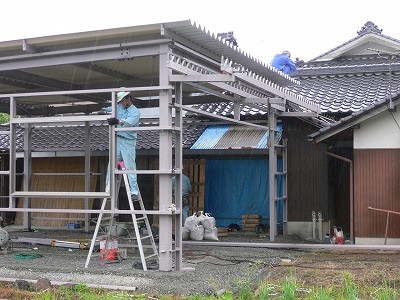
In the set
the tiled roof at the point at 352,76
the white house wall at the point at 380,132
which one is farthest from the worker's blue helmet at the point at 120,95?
the tiled roof at the point at 352,76

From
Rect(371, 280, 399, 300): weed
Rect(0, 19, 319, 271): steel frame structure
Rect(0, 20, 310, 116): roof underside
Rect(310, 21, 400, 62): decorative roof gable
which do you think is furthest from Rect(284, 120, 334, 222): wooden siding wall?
Rect(371, 280, 399, 300): weed

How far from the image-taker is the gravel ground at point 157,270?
7.42m

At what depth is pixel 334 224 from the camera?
14203 millimetres

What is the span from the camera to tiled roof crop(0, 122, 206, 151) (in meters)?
15.7

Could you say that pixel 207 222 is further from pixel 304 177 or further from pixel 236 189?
pixel 304 177

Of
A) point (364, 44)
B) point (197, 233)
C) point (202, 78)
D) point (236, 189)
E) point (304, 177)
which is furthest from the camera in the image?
point (364, 44)

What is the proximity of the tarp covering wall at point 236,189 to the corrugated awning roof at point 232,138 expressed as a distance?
512 mm

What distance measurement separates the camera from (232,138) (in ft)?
50.0

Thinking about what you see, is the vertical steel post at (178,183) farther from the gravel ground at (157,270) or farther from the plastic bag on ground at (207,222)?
the plastic bag on ground at (207,222)

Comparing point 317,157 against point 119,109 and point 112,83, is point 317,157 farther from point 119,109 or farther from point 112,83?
point 119,109

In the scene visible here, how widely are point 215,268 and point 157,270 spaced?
2.93 ft

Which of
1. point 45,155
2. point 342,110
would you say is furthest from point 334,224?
point 45,155

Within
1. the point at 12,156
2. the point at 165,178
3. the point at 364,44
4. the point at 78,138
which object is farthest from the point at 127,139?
the point at 364,44

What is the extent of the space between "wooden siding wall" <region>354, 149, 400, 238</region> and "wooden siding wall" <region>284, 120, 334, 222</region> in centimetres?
192
